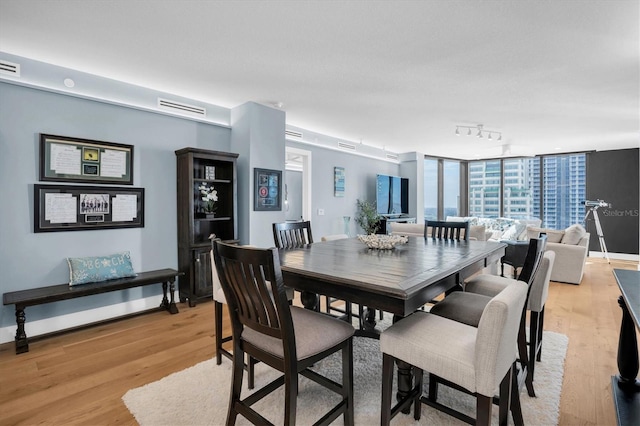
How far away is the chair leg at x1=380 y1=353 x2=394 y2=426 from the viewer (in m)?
1.47

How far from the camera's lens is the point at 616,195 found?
696 centimetres

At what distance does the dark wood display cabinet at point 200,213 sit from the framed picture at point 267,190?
29cm

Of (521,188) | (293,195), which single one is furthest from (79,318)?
(521,188)

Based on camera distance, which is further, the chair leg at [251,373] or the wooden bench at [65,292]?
the wooden bench at [65,292]

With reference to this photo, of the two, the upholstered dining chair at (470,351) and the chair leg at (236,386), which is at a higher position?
the upholstered dining chair at (470,351)

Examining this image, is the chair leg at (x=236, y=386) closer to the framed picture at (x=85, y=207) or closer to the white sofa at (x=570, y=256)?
the framed picture at (x=85, y=207)

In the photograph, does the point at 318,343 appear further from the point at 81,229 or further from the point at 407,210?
the point at 407,210

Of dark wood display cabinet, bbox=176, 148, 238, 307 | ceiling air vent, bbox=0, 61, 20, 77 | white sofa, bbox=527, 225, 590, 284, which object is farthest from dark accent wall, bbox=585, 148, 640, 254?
ceiling air vent, bbox=0, 61, 20, 77

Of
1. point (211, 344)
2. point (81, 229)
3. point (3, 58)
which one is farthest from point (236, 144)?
point (211, 344)

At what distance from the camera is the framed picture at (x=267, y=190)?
4219mm

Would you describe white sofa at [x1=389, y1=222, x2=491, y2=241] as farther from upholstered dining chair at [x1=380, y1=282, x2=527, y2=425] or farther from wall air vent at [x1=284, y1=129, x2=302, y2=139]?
upholstered dining chair at [x1=380, y1=282, x2=527, y2=425]

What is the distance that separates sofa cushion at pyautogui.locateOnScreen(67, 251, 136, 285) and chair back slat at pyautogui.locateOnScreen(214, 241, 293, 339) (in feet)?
7.44

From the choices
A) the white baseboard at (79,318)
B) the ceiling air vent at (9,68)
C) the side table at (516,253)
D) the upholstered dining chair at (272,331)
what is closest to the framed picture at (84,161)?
the ceiling air vent at (9,68)

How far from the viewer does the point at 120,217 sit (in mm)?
3424
